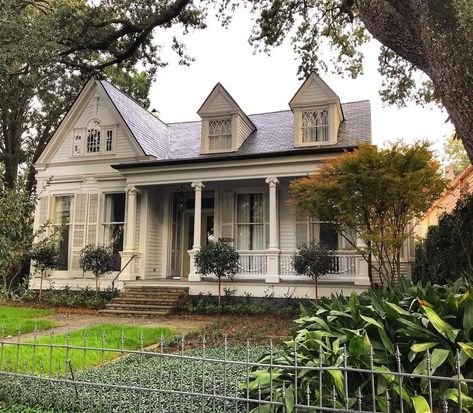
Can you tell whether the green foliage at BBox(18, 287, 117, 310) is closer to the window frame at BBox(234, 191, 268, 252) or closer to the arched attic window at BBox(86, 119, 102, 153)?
the window frame at BBox(234, 191, 268, 252)

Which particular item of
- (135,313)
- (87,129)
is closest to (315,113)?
(135,313)

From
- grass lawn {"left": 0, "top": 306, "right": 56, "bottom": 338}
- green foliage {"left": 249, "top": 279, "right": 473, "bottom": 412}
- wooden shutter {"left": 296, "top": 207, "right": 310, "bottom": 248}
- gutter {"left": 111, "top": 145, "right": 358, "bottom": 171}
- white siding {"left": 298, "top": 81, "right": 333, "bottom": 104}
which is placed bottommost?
grass lawn {"left": 0, "top": 306, "right": 56, "bottom": 338}

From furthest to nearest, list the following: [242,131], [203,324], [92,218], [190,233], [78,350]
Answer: [190,233] → [92,218] → [242,131] → [203,324] → [78,350]

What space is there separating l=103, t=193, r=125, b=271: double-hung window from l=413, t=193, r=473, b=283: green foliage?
10.4 m

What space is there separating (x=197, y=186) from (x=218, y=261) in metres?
2.86

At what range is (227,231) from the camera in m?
14.9

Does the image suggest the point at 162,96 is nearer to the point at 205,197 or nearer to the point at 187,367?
the point at 205,197

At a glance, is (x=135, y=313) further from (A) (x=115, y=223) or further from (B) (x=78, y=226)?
(B) (x=78, y=226)

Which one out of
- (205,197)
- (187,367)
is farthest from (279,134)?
(187,367)

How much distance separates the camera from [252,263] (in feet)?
44.1

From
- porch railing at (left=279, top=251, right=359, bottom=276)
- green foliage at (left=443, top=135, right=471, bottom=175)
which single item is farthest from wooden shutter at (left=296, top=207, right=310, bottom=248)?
green foliage at (left=443, top=135, right=471, bottom=175)

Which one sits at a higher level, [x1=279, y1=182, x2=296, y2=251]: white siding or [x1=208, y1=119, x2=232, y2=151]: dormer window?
[x1=208, y1=119, x2=232, y2=151]: dormer window

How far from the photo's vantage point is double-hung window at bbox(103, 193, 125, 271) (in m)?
15.5

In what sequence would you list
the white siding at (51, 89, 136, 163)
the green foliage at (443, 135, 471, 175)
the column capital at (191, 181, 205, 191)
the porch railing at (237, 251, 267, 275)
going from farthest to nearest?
the green foliage at (443, 135, 471, 175) → the white siding at (51, 89, 136, 163) → the column capital at (191, 181, 205, 191) → the porch railing at (237, 251, 267, 275)
